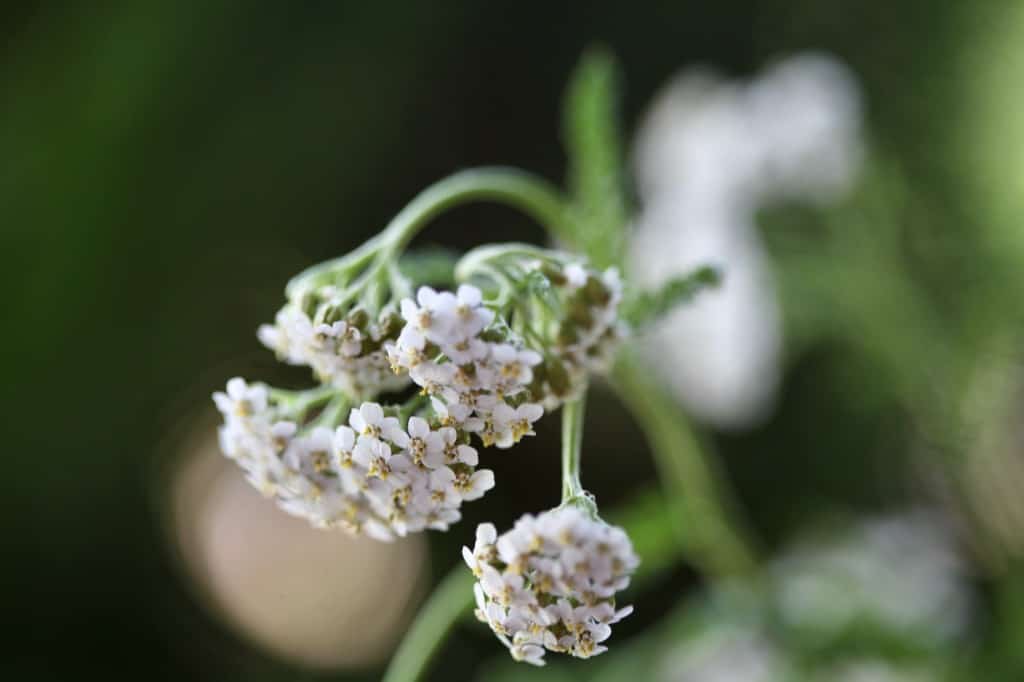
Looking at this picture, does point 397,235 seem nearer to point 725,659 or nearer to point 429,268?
point 429,268

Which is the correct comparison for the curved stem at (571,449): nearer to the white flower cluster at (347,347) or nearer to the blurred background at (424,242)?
the white flower cluster at (347,347)

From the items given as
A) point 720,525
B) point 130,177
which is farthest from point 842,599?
point 130,177

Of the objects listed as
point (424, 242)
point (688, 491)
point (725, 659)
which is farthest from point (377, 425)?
point (424, 242)

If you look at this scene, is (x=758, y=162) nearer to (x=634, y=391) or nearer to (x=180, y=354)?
(x=634, y=391)

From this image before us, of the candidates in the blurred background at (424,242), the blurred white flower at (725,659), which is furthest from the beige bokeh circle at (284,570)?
the blurred white flower at (725,659)

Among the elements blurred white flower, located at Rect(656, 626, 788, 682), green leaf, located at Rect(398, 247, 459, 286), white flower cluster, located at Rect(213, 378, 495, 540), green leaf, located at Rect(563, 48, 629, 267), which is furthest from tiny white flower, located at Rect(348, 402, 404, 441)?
blurred white flower, located at Rect(656, 626, 788, 682)
